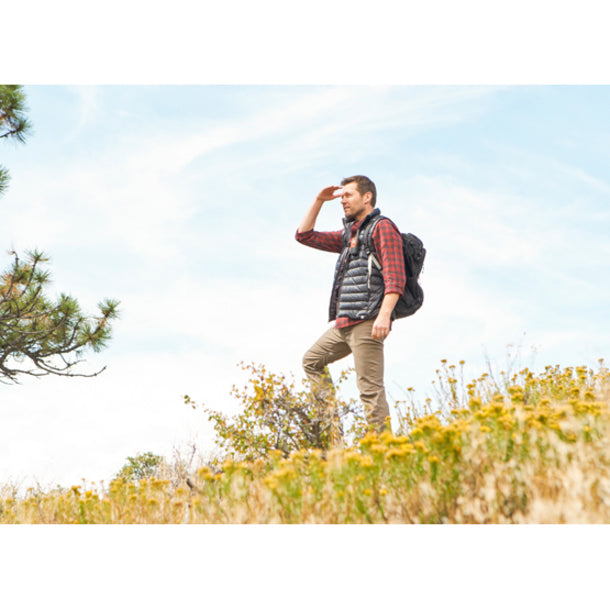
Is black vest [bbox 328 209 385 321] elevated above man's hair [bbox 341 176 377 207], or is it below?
below

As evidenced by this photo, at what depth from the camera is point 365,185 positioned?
4504 millimetres

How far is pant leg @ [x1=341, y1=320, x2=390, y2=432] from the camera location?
3.98 metres

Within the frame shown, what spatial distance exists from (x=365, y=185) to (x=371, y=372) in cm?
156

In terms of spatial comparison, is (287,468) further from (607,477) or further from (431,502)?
(607,477)

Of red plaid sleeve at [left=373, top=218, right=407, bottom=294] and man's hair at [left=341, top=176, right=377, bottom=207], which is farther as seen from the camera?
A: man's hair at [left=341, top=176, right=377, bottom=207]

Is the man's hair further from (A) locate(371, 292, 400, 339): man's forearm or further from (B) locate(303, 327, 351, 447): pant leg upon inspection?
(B) locate(303, 327, 351, 447): pant leg

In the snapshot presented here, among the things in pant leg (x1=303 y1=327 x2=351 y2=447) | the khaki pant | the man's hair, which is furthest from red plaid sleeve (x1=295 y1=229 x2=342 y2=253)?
the khaki pant

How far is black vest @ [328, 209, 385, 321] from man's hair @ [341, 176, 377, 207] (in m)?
0.22

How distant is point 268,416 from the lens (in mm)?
5133

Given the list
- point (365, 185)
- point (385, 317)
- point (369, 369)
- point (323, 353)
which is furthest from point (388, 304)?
point (365, 185)

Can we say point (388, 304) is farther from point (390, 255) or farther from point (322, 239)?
point (322, 239)

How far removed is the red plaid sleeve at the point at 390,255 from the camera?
394 centimetres
